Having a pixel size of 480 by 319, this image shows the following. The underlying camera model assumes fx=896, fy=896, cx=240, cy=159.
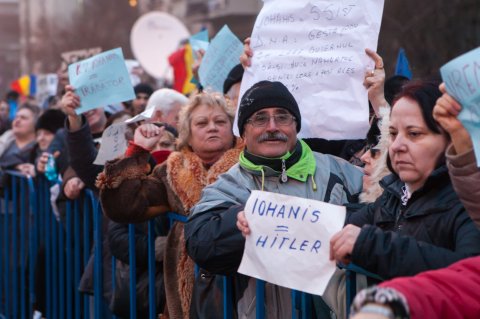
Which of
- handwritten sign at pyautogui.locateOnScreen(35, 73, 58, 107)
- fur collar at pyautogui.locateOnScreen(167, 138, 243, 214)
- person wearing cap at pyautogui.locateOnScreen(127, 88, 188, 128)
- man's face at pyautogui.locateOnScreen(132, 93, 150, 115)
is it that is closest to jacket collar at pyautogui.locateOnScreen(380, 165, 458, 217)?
fur collar at pyautogui.locateOnScreen(167, 138, 243, 214)

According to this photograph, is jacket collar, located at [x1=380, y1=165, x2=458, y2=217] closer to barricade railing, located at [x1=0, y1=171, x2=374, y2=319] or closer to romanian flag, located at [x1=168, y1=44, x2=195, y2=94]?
barricade railing, located at [x1=0, y1=171, x2=374, y2=319]

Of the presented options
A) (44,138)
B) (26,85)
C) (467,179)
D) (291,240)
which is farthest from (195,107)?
(26,85)

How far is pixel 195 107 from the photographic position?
15.7 ft

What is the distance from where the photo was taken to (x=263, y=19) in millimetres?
4500

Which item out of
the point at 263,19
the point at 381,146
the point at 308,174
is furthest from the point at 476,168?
the point at 263,19

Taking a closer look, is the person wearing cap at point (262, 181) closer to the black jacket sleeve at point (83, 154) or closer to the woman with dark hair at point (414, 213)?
the woman with dark hair at point (414, 213)

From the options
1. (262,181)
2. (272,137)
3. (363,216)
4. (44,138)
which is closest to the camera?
(363,216)

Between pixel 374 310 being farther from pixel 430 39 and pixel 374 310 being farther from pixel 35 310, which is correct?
pixel 430 39

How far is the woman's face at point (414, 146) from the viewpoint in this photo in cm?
300

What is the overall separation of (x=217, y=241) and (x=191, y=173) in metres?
0.97

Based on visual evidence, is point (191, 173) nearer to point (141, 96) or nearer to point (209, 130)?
point (209, 130)

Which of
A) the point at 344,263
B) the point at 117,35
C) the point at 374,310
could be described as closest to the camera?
the point at 374,310

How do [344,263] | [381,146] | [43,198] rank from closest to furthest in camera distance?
[344,263] → [381,146] → [43,198]

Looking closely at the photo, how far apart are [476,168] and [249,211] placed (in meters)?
0.89
